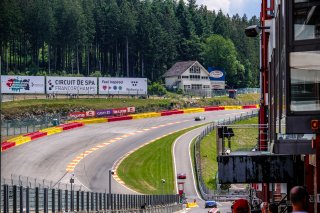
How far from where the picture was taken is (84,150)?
9862 centimetres

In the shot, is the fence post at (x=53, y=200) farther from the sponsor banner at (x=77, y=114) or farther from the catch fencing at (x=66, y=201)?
the sponsor banner at (x=77, y=114)

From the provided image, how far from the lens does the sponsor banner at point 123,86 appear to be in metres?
147

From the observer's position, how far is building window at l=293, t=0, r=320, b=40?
13742mm

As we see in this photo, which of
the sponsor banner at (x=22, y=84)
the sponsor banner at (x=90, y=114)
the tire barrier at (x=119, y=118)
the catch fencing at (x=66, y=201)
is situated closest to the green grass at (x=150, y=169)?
the catch fencing at (x=66, y=201)

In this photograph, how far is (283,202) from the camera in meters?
20.0

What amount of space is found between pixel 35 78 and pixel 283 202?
11981 cm

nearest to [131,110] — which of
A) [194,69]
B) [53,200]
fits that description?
[194,69]

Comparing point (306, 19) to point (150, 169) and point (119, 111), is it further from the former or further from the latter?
point (119, 111)

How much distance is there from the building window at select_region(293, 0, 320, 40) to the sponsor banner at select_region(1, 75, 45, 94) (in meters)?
121

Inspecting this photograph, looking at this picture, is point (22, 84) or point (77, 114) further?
point (22, 84)

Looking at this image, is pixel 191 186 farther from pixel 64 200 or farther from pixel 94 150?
pixel 64 200

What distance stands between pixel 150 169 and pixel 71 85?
5322 centimetres

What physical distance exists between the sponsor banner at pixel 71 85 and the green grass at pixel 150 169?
37156 mm

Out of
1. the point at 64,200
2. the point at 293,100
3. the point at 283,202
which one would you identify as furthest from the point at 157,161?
the point at 293,100
